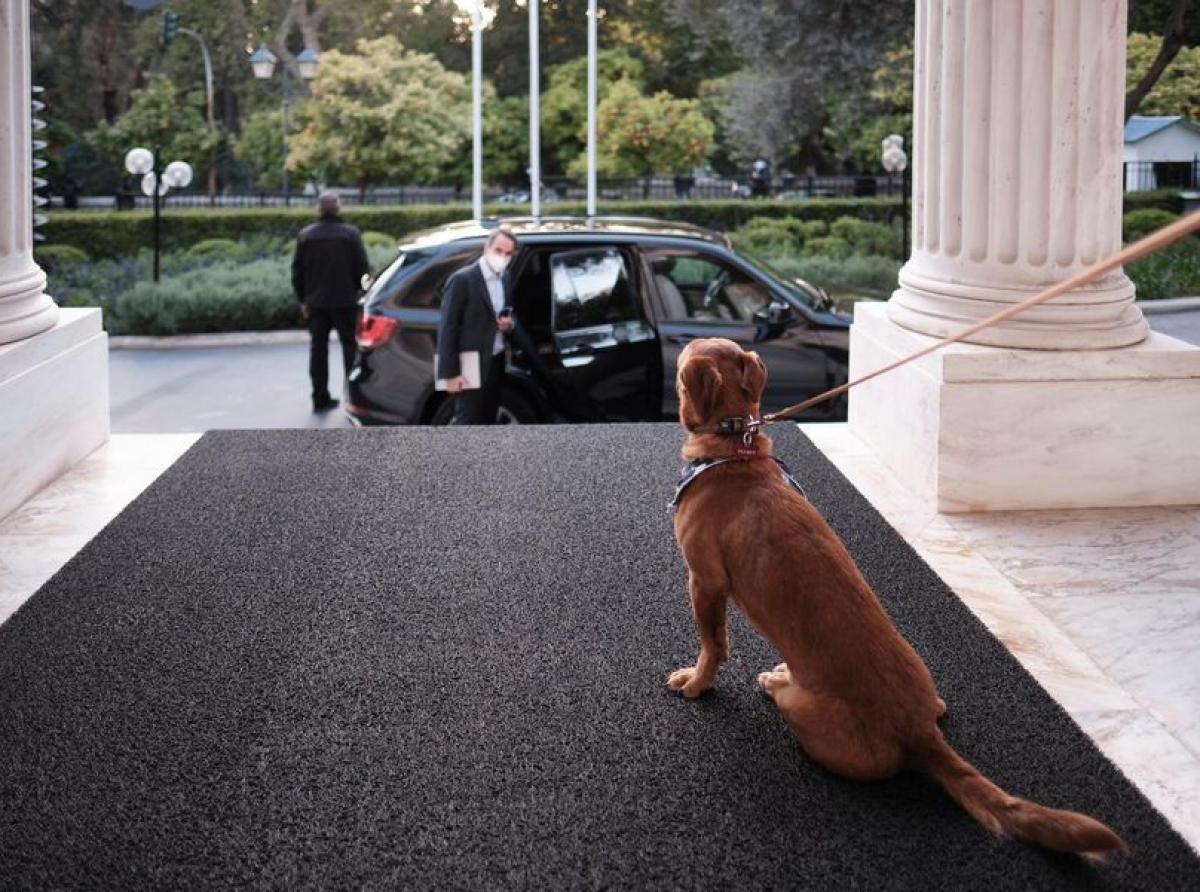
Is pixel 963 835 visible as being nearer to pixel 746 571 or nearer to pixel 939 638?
pixel 746 571

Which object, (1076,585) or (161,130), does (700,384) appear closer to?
(1076,585)

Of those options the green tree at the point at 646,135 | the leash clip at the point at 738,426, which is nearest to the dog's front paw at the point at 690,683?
the leash clip at the point at 738,426

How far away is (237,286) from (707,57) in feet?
84.4

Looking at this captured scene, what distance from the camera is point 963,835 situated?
3.34 m

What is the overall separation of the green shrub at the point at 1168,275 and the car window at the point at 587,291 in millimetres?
14872

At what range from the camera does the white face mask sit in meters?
8.70

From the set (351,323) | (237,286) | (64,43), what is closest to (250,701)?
(351,323)

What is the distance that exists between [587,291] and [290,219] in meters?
21.7

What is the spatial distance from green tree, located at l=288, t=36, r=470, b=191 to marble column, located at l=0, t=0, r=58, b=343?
29207 mm

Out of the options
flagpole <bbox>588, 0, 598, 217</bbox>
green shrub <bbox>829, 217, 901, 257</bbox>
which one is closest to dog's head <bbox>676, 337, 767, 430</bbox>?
flagpole <bbox>588, 0, 598, 217</bbox>

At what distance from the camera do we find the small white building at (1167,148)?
2114 cm

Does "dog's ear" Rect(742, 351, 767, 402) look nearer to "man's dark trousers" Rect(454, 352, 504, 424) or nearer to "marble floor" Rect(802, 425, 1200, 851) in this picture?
"marble floor" Rect(802, 425, 1200, 851)

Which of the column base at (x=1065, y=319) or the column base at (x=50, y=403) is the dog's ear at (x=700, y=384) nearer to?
the column base at (x=1065, y=319)

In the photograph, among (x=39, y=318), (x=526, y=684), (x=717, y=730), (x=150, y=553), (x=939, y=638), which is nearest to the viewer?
(x=717, y=730)
